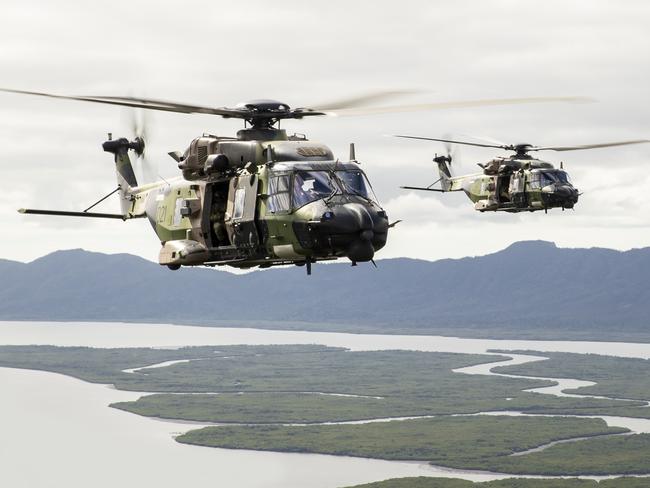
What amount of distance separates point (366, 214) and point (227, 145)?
6.40m

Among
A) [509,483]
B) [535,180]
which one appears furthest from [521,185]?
[509,483]

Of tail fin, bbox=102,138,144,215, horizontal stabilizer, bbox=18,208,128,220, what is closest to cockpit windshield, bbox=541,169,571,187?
tail fin, bbox=102,138,144,215

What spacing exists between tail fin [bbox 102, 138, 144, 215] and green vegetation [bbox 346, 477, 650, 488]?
5600 inches

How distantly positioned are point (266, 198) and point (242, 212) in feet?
3.76

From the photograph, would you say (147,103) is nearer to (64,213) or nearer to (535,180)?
(64,213)

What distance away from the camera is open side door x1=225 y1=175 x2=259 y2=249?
35.3 m

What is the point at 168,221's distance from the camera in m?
40.0

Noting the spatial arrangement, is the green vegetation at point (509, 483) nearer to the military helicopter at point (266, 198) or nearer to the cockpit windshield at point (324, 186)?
the military helicopter at point (266, 198)

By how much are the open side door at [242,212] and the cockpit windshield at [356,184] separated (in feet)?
9.75

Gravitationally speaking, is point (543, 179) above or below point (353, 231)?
above

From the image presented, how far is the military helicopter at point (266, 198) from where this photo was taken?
3250 centimetres

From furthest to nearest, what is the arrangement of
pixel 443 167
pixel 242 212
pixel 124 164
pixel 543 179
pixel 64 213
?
pixel 443 167 < pixel 543 179 < pixel 124 164 < pixel 64 213 < pixel 242 212

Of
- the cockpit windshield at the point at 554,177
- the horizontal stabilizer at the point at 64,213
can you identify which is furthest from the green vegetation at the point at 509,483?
the horizontal stabilizer at the point at 64,213

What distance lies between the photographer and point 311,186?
34156 mm
